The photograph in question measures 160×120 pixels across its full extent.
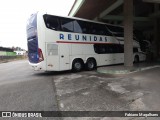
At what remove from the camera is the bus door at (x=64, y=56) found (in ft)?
38.2

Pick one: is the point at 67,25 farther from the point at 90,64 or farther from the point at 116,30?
the point at 116,30

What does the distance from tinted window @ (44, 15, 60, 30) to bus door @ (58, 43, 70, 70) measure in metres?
1.11

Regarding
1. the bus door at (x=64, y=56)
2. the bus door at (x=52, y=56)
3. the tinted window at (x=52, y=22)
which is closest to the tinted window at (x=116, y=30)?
the bus door at (x=64, y=56)

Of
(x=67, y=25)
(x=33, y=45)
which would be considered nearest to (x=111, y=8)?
(x=67, y=25)

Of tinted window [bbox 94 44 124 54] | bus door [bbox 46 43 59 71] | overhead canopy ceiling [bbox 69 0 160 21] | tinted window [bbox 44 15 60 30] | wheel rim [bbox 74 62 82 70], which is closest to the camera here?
tinted window [bbox 44 15 60 30]

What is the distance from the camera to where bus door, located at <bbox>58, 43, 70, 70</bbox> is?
11.6 meters

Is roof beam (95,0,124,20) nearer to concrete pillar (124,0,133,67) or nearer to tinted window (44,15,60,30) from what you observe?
concrete pillar (124,0,133,67)

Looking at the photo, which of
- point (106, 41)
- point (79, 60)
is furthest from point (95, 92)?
point (106, 41)

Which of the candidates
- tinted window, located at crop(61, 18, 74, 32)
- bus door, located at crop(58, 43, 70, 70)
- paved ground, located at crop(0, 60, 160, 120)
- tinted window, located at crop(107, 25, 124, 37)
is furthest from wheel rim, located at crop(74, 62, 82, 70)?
paved ground, located at crop(0, 60, 160, 120)

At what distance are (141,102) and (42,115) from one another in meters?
2.87

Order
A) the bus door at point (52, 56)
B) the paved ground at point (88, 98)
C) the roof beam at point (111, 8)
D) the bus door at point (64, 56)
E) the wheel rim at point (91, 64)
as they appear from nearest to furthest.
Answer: the paved ground at point (88, 98), the bus door at point (52, 56), the bus door at point (64, 56), the wheel rim at point (91, 64), the roof beam at point (111, 8)

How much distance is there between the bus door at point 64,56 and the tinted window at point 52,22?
43.9 inches

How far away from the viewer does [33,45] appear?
11.7 metres

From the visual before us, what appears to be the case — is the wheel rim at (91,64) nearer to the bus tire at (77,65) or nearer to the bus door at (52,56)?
the bus tire at (77,65)
